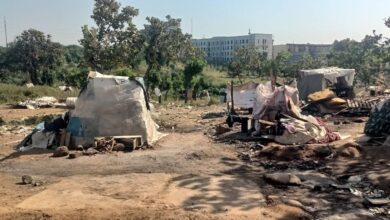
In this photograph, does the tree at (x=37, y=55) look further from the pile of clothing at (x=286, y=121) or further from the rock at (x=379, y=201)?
the rock at (x=379, y=201)

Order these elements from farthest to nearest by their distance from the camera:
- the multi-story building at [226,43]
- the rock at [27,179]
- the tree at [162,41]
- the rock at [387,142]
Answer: the multi-story building at [226,43], the tree at [162,41], the rock at [387,142], the rock at [27,179]

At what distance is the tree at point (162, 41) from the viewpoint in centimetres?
2903

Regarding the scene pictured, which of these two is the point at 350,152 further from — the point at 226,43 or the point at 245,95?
the point at 226,43

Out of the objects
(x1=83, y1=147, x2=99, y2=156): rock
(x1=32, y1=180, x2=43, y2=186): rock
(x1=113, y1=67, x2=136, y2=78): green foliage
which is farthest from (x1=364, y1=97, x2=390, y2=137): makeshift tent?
(x1=113, y1=67, x2=136, y2=78): green foliage

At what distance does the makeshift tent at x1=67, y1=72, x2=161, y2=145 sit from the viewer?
11273 millimetres

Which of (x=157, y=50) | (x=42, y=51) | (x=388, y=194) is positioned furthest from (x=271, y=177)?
(x=42, y=51)

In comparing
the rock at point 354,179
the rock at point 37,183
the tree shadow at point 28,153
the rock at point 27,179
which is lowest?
the tree shadow at point 28,153

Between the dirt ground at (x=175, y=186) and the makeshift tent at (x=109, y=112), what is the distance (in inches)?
36.9

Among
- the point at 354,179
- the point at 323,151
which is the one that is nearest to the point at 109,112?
the point at 323,151

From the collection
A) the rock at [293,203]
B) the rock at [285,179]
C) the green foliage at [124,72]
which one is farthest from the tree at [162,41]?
the rock at [293,203]

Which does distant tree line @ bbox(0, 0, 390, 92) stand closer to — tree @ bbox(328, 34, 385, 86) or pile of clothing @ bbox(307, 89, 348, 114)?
tree @ bbox(328, 34, 385, 86)

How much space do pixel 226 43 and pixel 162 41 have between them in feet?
276

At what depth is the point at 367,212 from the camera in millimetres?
5895

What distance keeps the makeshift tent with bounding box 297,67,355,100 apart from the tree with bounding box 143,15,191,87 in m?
10.1
